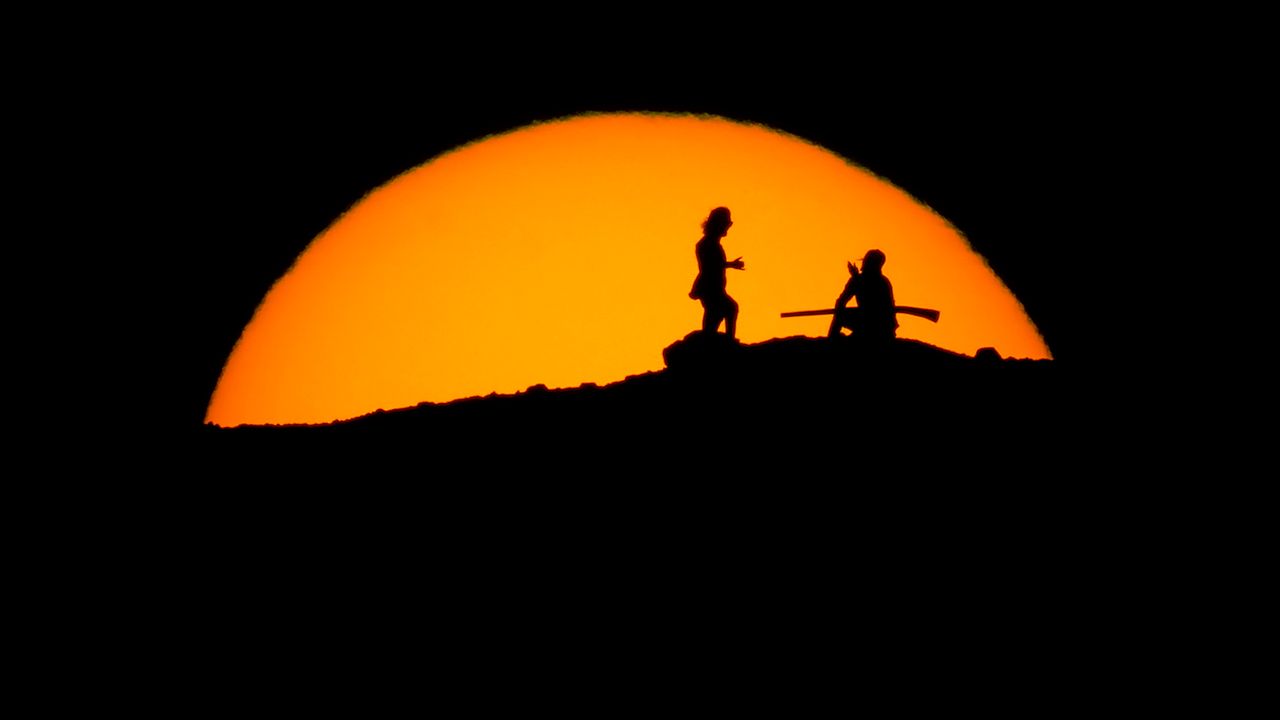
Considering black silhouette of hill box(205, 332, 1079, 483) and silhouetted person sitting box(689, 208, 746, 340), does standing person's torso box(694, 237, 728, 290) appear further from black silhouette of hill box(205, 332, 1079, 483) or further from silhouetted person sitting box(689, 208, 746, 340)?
black silhouette of hill box(205, 332, 1079, 483)

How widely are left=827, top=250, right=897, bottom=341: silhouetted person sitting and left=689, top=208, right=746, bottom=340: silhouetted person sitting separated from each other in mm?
739

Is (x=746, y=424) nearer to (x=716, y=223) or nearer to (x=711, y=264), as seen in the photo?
(x=711, y=264)

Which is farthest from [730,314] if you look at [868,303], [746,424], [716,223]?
[746,424]

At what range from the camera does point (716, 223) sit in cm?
648

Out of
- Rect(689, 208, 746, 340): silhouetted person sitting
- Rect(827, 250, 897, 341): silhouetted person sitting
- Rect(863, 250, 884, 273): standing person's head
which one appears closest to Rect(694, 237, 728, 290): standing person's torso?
Rect(689, 208, 746, 340): silhouetted person sitting

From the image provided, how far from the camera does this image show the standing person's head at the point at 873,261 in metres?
6.46

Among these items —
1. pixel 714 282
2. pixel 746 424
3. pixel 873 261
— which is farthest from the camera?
pixel 873 261

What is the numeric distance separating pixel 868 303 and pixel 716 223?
121 centimetres

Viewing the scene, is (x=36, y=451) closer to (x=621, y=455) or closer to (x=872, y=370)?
(x=621, y=455)

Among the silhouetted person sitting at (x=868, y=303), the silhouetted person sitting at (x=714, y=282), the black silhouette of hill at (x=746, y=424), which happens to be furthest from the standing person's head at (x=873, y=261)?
the black silhouette of hill at (x=746, y=424)

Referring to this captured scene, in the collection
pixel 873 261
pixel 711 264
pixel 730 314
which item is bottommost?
pixel 730 314

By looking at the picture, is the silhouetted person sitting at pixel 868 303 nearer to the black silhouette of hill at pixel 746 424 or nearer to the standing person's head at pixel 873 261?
the standing person's head at pixel 873 261

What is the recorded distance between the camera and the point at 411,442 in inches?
200

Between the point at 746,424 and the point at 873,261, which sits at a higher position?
the point at 873,261
